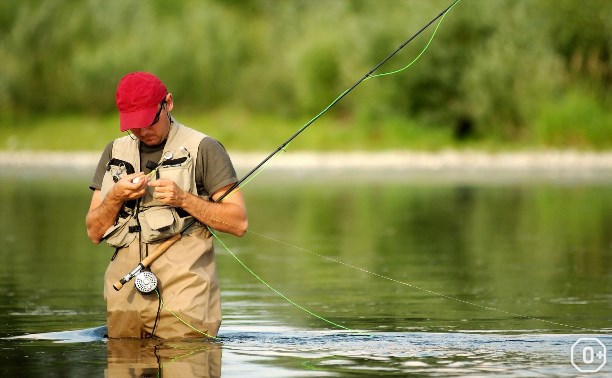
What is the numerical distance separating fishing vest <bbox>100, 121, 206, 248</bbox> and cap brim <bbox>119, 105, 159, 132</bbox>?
218 mm

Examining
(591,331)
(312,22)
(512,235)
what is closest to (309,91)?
(312,22)

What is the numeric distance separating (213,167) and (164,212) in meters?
0.31

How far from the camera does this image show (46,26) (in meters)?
42.7

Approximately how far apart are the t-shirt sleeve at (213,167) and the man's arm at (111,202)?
36 cm

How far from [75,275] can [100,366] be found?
5252 mm

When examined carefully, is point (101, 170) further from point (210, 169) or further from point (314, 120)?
point (314, 120)

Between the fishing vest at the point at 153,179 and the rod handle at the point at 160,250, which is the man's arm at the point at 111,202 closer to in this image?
the fishing vest at the point at 153,179

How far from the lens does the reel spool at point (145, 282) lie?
7188mm

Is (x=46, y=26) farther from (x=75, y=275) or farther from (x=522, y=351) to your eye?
(x=522, y=351)

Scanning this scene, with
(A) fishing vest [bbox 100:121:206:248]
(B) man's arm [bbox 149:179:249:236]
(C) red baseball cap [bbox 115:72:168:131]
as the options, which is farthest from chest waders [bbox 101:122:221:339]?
(C) red baseball cap [bbox 115:72:168:131]

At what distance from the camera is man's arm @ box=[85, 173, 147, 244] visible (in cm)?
696

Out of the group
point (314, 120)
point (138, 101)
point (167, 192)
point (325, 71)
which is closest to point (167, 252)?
point (167, 192)

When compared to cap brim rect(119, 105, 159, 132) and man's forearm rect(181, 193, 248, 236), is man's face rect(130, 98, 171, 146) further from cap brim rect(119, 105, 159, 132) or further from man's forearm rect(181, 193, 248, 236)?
man's forearm rect(181, 193, 248, 236)

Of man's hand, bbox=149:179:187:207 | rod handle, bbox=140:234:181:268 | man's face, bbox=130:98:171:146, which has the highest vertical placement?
man's face, bbox=130:98:171:146
